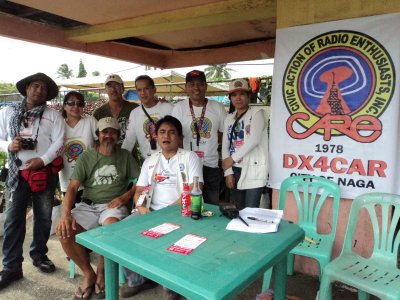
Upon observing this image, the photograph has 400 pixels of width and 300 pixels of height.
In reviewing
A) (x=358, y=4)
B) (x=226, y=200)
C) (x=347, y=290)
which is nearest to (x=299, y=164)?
(x=347, y=290)

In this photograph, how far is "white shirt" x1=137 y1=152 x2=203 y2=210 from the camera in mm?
2693

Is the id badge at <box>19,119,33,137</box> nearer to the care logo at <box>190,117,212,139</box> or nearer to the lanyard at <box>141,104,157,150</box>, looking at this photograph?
the lanyard at <box>141,104,157,150</box>

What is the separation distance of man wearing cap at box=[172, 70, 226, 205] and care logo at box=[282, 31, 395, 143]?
806 millimetres

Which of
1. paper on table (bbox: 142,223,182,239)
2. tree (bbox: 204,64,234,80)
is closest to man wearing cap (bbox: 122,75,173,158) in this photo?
paper on table (bbox: 142,223,182,239)

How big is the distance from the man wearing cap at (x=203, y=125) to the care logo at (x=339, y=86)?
0.81m

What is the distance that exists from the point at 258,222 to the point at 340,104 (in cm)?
146

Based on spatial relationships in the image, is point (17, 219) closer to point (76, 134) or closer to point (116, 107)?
point (76, 134)

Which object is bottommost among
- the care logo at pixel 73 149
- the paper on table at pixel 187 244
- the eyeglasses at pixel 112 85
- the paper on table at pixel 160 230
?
the paper on table at pixel 160 230

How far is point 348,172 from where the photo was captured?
2725 millimetres

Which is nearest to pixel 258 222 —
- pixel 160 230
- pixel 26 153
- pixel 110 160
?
pixel 160 230

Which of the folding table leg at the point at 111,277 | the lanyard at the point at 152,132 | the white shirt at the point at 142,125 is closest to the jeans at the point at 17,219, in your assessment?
the white shirt at the point at 142,125

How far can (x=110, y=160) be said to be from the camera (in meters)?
2.98

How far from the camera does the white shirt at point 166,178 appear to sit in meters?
2.69

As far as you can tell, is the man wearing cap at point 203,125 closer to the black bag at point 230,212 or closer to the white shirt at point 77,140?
the white shirt at point 77,140
